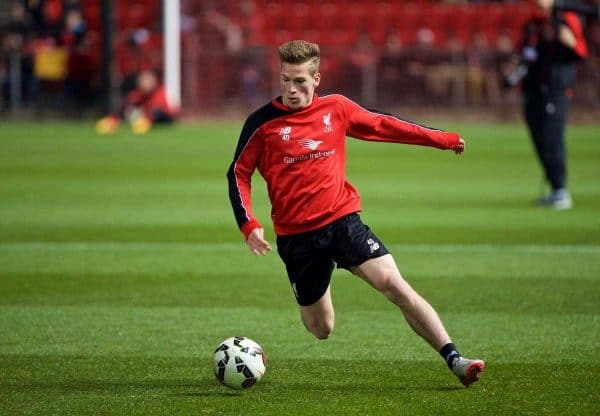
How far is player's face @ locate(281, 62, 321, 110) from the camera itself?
21.6 feet

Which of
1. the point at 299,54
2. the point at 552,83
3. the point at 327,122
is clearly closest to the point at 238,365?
the point at 327,122

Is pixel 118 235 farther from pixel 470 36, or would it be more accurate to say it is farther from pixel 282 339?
pixel 470 36

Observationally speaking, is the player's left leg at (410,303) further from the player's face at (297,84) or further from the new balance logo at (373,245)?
the player's face at (297,84)

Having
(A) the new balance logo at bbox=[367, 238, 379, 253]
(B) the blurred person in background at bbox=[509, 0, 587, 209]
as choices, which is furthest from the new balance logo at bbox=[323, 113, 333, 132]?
(B) the blurred person in background at bbox=[509, 0, 587, 209]

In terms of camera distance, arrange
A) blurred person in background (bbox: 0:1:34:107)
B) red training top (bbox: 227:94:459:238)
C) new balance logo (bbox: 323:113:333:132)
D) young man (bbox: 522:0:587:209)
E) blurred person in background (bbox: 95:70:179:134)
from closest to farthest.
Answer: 1. red training top (bbox: 227:94:459:238)
2. new balance logo (bbox: 323:113:333:132)
3. young man (bbox: 522:0:587:209)
4. blurred person in background (bbox: 95:70:179:134)
5. blurred person in background (bbox: 0:1:34:107)

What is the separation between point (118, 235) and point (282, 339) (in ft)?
17.9

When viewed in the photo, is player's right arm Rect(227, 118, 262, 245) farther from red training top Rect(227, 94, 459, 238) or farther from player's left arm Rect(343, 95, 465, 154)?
player's left arm Rect(343, 95, 465, 154)

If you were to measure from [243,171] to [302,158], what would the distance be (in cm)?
35

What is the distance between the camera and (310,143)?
22.1ft

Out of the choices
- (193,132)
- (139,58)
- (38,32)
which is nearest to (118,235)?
(193,132)

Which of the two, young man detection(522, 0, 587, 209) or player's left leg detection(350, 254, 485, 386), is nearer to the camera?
player's left leg detection(350, 254, 485, 386)

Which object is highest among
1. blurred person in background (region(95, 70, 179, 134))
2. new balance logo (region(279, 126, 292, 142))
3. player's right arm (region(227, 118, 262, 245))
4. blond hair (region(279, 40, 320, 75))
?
blond hair (region(279, 40, 320, 75))

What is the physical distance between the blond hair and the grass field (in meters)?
1.74

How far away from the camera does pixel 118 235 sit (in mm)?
13039
